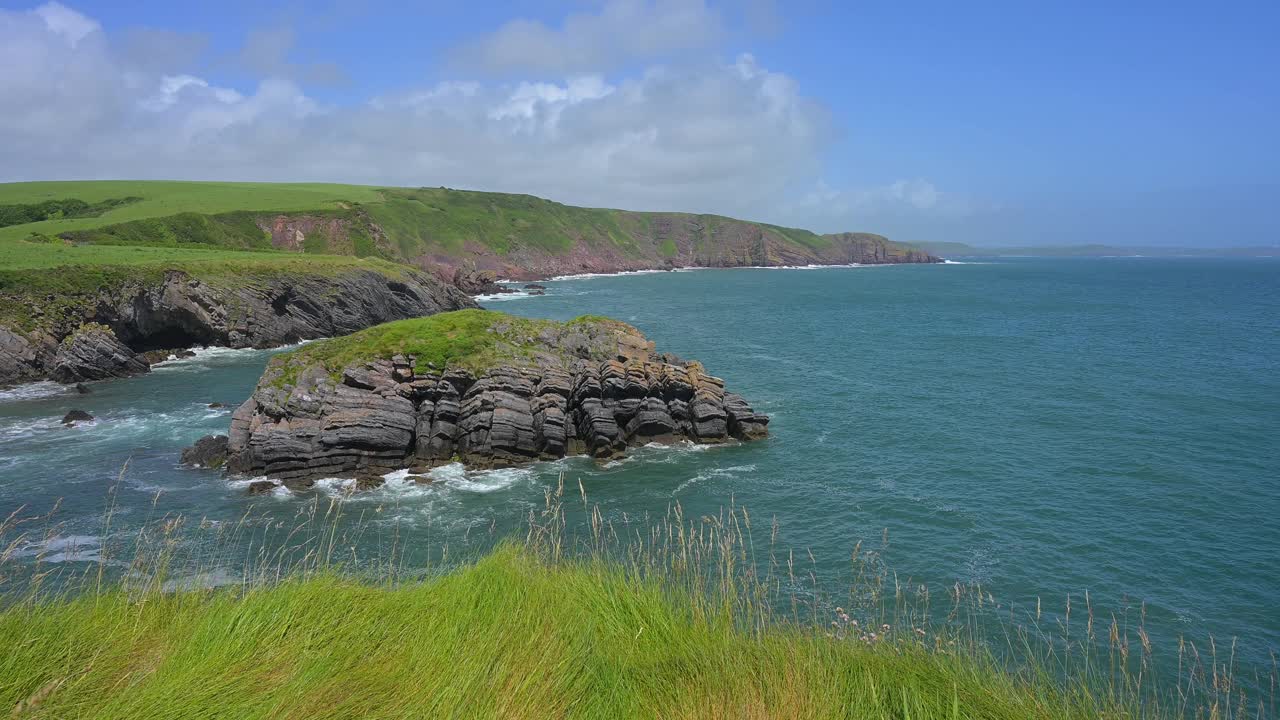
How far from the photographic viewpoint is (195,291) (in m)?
64.2

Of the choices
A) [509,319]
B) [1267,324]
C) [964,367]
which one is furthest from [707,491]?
[1267,324]

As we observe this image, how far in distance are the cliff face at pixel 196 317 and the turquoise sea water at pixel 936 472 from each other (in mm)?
3705

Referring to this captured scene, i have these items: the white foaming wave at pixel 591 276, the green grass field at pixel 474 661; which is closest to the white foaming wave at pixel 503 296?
the white foaming wave at pixel 591 276

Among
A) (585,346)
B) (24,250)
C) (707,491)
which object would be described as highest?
(24,250)

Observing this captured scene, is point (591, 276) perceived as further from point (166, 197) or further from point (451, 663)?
point (451, 663)

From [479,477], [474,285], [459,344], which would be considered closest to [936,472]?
[479,477]

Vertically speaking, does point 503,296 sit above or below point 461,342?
below

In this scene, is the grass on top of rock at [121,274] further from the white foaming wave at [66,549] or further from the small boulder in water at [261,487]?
the white foaming wave at [66,549]

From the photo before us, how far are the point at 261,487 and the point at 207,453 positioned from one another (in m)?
6.21

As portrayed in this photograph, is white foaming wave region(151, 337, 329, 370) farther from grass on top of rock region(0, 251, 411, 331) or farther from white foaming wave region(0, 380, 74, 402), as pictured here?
white foaming wave region(0, 380, 74, 402)

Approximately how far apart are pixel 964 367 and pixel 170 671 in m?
58.6

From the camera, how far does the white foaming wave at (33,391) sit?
4569cm

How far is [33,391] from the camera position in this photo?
47531mm

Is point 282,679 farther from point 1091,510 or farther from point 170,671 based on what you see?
point 1091,510
